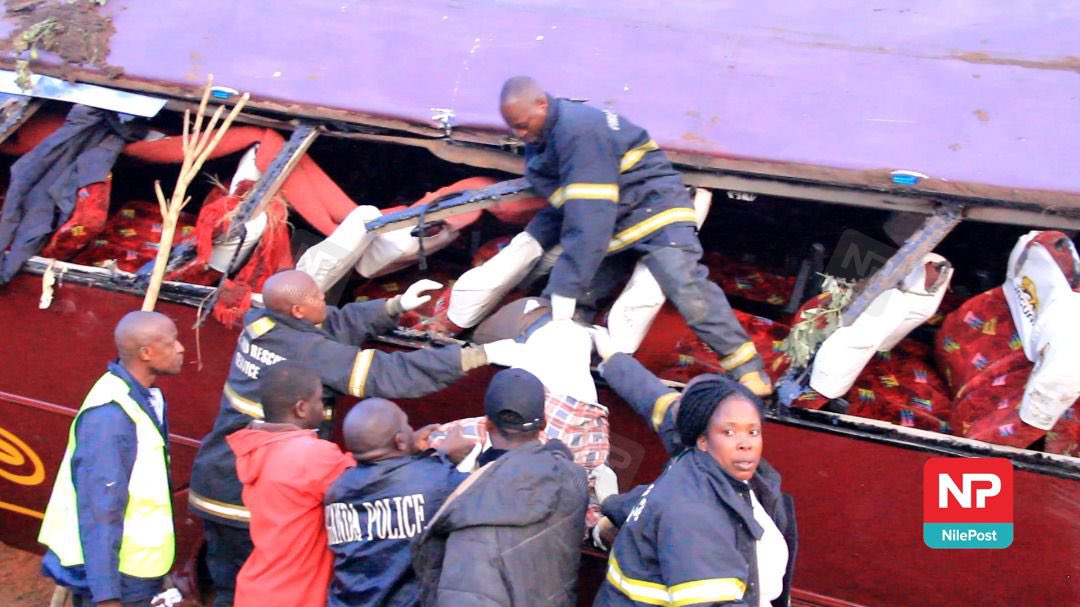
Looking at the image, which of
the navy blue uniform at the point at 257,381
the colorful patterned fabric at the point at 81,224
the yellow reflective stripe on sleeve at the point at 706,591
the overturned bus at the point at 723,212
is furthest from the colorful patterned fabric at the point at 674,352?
the colorful patterned fabric at the point at 81,224

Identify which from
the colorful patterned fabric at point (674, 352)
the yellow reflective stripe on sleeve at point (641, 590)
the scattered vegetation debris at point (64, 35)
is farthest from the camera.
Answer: the scattered vegetation debris at point (64, 35)

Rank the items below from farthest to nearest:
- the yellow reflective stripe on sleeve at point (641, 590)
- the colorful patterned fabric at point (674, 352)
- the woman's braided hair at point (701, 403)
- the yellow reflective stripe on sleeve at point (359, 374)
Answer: the colorful patterned fabric at point (674, 352), the yellow reflective stripe on sleeve at point (359, 374), the woman's braided hair at point (701, 403), the yellow reflective stripe on sleeve at point (641, 590)

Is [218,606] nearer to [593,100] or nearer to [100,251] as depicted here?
[100,251]

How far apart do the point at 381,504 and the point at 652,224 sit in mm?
1476

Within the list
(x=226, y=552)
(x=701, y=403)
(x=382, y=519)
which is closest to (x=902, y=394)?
(x=701, y=403)

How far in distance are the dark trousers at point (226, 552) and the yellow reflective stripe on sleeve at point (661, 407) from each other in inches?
58.2

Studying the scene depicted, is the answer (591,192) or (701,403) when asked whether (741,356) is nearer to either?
(591,192)

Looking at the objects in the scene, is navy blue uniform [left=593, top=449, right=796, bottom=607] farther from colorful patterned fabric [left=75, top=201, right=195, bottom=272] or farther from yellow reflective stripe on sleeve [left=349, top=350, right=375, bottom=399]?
colorful patterned fabric [left=75, top=201, right=195, bottom=272]

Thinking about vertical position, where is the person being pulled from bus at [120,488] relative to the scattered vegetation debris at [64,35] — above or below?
below

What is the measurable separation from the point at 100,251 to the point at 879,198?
11.2 ft

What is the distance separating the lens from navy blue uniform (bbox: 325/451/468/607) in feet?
9.42

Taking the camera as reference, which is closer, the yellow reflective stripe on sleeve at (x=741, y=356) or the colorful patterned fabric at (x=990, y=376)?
the colorful patterned fabric at (x=990, y=376)

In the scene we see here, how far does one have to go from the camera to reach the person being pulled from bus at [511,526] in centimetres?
262

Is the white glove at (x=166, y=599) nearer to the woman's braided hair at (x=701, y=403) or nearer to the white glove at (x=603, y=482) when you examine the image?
the white glove at (x=603, y=482)
